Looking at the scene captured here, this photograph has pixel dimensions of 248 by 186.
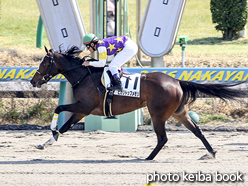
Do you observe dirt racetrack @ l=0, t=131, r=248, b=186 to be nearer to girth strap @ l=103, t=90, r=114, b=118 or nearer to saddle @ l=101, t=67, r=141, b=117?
girth strap @ l=103, t=90, r=114, b=118

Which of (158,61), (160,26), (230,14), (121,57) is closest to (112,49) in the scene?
(121,57)

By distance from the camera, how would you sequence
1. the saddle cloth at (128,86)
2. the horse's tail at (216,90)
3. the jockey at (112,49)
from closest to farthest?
the jockey at (112,49) < the saddle cloth at (128,86) < the horse's tail at (216,90)

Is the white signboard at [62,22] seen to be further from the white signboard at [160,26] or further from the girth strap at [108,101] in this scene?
the girth strap at [108,101]

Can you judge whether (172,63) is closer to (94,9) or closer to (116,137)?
(94,9)

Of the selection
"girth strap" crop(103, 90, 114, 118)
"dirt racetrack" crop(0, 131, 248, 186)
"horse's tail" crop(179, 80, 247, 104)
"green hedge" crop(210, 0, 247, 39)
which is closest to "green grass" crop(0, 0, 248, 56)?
"green hedge" crop(210, 0, 247, 39)

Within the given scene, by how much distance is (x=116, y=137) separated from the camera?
7.32m

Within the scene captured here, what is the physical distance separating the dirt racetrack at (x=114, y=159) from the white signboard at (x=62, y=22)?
2.16 meters

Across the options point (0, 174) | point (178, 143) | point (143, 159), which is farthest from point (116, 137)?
point (0, 174)

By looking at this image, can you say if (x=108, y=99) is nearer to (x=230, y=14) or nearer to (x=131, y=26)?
(x=230, y=14)

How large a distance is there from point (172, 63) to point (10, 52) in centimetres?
532

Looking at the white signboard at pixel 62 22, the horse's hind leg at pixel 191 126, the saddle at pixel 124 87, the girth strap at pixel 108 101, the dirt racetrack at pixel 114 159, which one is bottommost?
the dirt racetrack at pixel 114 159

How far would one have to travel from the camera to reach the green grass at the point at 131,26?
17.3 m

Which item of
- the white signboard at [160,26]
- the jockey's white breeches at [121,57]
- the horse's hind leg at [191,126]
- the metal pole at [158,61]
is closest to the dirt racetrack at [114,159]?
the horse's hind leg at [191,126]

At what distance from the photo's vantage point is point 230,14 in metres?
17.8
